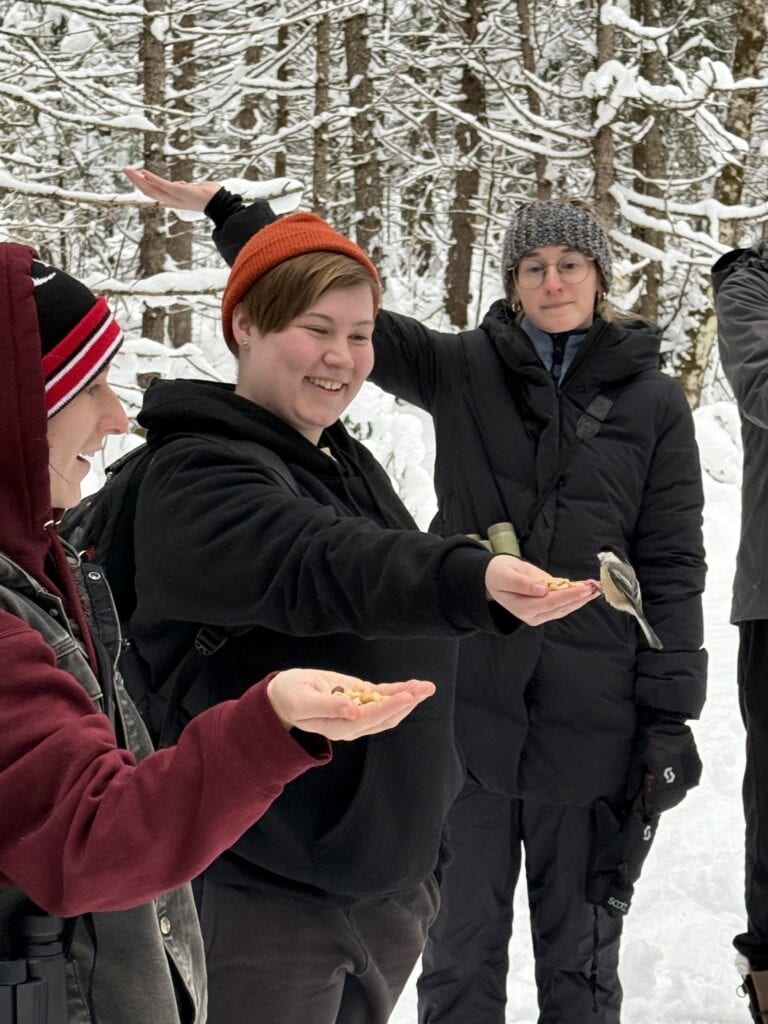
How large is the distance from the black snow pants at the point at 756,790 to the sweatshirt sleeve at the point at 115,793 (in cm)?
272

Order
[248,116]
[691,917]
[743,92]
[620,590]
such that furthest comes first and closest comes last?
[248,116] → [743,92] → [691,917] → [620,590]

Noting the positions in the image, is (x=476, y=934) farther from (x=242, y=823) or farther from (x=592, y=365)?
(x=242, y=823)

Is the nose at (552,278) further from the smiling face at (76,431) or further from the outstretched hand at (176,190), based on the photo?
the smiling face at (76,431)

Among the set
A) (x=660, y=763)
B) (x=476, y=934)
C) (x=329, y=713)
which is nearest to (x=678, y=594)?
(x=660, y=763)

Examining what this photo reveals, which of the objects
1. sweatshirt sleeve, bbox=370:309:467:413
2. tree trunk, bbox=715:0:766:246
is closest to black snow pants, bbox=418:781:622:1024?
sweatshirt sleeve, bbox=370:309:467:413

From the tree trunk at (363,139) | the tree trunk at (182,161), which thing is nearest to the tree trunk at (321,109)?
the tree trunk at (363,139)

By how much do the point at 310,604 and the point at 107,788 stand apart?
71cm

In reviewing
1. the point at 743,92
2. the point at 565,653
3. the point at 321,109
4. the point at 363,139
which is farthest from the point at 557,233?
the point at 363,139

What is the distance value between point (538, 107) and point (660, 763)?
1191 cm

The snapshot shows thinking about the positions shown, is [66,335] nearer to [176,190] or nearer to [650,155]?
[176,190]

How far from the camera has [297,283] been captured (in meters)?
2.30

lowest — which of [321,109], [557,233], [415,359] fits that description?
[321,109]

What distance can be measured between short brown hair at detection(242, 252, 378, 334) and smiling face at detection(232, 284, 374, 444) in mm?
12

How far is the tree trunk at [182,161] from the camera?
377 inches
